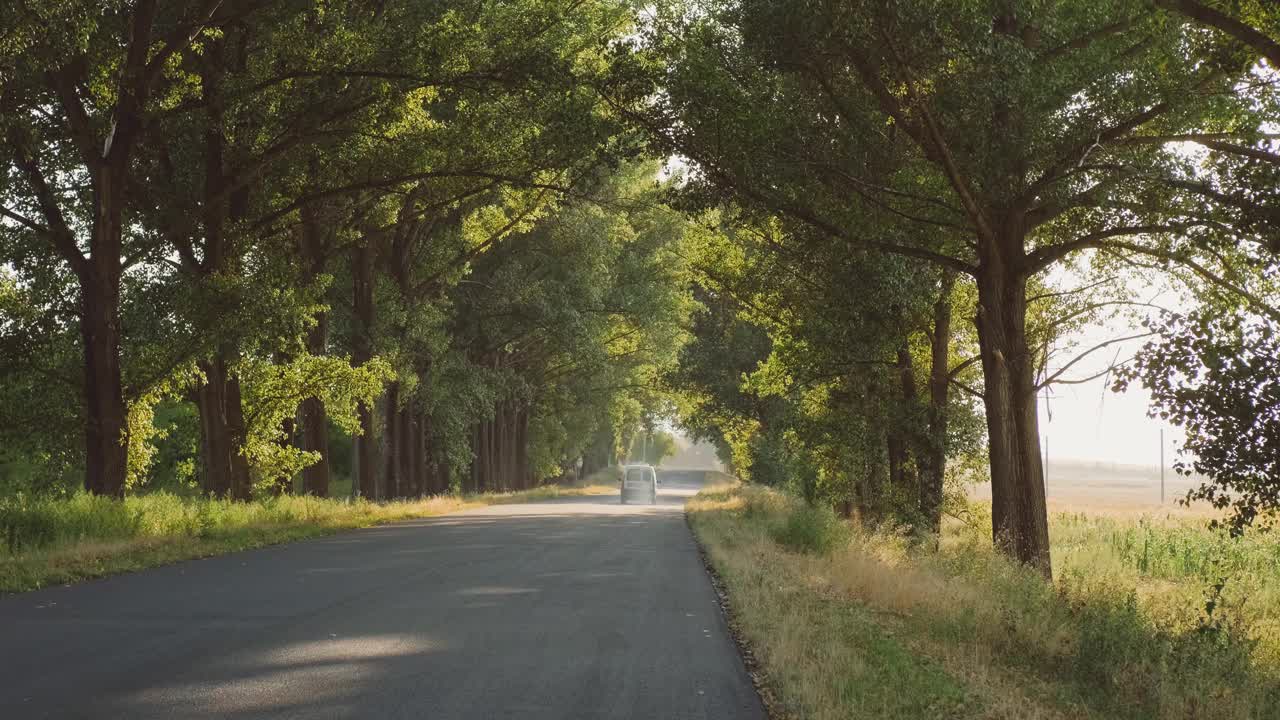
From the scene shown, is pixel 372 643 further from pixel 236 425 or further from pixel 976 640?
pixel 236 425

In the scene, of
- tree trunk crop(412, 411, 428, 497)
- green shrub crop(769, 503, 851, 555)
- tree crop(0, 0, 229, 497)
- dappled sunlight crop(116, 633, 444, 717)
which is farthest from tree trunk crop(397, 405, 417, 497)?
dappled sunlight crop(116, 633, 444, 717)

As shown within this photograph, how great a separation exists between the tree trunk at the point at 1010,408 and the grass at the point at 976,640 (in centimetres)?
72

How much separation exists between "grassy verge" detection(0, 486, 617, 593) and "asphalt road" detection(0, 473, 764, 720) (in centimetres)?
62

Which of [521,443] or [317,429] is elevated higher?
[317,429]

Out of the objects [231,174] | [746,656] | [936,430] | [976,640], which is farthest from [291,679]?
[936,430]

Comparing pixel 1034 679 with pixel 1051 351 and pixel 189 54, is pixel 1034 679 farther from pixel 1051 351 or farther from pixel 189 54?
pixel 189 54

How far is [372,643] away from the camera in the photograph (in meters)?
8.77

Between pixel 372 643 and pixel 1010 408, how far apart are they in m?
11.5

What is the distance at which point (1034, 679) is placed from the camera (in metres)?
9.09

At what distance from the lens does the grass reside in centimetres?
764

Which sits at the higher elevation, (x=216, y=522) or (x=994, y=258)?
(x=994, y=258)

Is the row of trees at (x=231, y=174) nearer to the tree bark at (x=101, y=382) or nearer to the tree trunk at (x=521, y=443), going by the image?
the tree bark at (x=101, y=382)

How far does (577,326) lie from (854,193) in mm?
21832

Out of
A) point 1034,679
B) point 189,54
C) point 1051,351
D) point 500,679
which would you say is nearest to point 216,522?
point 189,54
